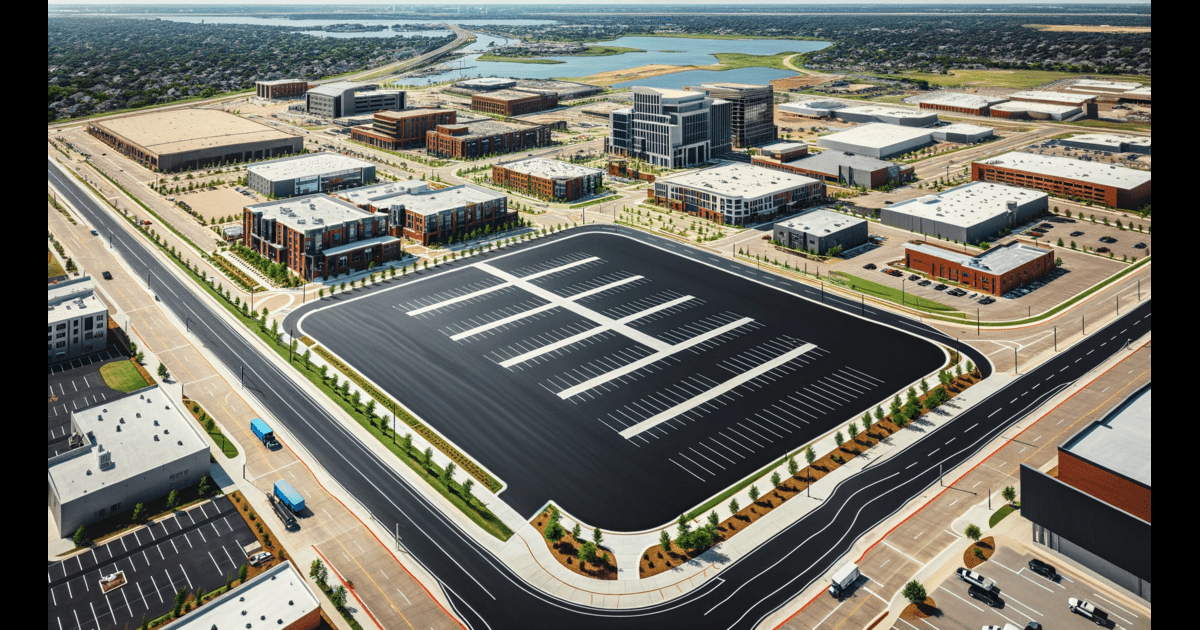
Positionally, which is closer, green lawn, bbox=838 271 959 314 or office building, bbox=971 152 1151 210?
Answer: green lawn, bbox=838 271 959 314

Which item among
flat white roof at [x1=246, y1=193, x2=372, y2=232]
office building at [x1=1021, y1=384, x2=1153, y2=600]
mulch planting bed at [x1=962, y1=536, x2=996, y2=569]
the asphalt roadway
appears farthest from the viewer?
flat white roof at [x1=246, y1=193, x2=372, y2=232]

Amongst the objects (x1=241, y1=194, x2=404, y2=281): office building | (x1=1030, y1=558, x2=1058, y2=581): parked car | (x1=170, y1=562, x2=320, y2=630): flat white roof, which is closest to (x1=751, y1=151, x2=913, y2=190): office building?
(x1=241, y1=194, x2=404, y2=281): office building

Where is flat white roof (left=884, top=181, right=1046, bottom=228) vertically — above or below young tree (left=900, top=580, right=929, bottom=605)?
above

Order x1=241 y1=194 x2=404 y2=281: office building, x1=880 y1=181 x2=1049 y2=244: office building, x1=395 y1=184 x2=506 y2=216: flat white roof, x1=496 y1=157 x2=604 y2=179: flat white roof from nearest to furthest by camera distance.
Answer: x1=241 y1=194 x2=404 y2=281: office building, x1=880 y1=181 x2=1049 y2=244: office building, x1=395 y1=184 x2=506 y2=216: flat white roof, x1=496 y1=157 x2=604 y2=179: flat white roof

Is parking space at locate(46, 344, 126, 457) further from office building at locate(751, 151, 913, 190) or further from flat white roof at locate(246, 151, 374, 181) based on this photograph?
office building at locate(751, 151, 913, 190)

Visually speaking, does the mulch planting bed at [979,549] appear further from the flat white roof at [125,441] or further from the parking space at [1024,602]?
the flat white roof at [125,441]

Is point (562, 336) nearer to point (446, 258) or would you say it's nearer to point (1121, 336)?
point (446, 258)

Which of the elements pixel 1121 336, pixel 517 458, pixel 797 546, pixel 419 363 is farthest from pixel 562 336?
pixel 1121 336
